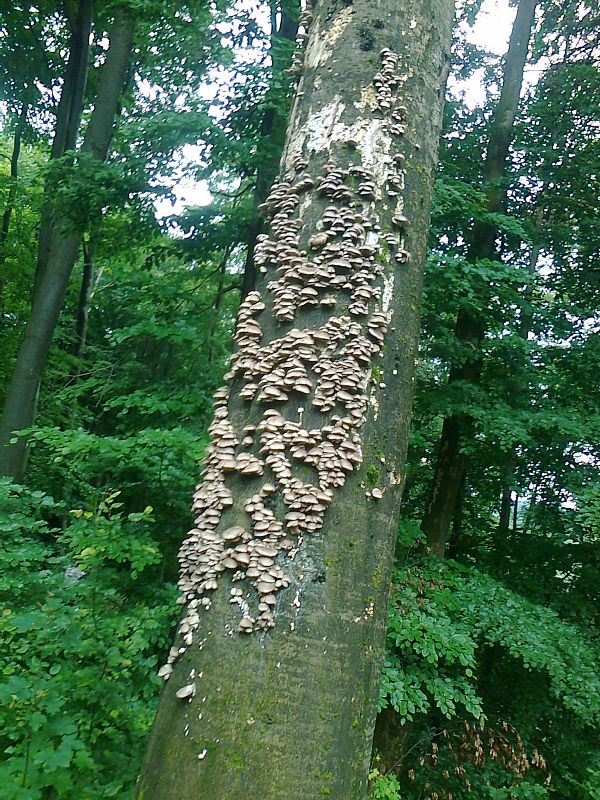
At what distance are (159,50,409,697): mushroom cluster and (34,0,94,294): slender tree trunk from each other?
7.96 m

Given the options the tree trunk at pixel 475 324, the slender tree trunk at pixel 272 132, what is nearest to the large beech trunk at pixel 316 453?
the slender tree trunk at pixel 272 132

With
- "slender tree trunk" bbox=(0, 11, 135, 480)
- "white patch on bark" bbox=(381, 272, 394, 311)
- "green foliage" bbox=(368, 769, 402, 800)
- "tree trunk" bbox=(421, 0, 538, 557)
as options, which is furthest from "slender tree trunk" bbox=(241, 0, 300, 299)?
"green foliage" bbox=(368, 769, 402, 800)

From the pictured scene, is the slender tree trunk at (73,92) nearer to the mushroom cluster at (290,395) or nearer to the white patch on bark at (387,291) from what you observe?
the mushroom cluster at (290,395)

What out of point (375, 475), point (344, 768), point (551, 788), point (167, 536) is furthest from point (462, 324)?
point (344, 768)

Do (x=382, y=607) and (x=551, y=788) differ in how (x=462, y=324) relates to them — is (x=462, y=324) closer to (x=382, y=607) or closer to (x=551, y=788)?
(x=551, y=788)

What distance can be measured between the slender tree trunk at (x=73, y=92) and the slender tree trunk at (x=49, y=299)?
58 cm

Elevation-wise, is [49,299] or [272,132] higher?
[272,132]

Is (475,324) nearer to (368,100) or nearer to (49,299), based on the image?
(368,100)

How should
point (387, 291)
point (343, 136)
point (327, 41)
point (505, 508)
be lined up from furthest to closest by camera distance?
point (505, 508) → point (327, 41) → point (343, 136) → point (387, 291)

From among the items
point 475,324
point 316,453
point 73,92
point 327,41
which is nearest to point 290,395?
point 316,453

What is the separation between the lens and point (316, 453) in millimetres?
1716

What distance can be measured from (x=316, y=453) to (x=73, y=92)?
10273 mm

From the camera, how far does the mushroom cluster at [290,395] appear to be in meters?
1.64

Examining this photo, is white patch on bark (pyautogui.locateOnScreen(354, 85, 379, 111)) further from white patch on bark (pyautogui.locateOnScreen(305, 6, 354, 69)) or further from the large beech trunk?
white patch on bark (pyautogui.locateOnScreen(305, 6, 354, 69))
